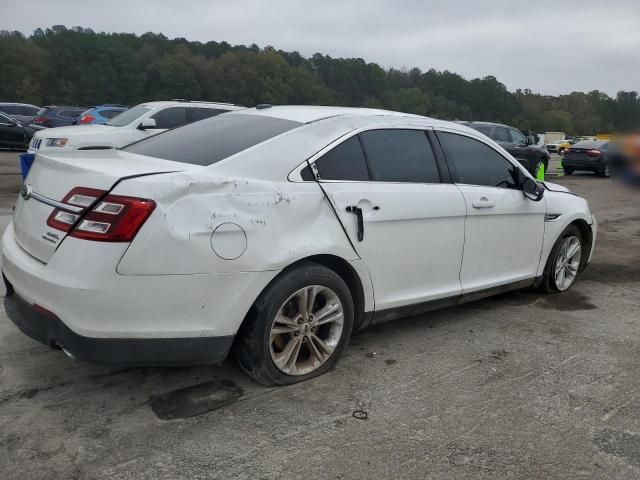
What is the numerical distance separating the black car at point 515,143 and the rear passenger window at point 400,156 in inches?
508

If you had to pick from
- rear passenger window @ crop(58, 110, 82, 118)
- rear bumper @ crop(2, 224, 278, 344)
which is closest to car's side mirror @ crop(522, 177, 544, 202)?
rear bumper @ crop(2, 224, 278, 344)

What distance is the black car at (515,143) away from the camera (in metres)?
16.3

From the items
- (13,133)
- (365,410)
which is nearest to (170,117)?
(365,410)

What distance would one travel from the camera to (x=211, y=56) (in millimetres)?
64938

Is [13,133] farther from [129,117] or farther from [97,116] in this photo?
[129,117]

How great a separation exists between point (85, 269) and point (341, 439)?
1417mm

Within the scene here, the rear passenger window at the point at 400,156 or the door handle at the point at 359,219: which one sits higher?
the rear passenger window at the point at 400,156

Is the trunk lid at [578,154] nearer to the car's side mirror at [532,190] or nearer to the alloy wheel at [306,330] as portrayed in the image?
the car's side mirror at [532,190]

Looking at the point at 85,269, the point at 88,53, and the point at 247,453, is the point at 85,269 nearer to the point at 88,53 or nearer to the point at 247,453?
the point at 247,453

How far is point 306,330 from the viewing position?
316 cm

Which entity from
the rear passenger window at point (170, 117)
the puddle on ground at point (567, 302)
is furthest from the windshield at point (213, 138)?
the rear passenger window at point (170, 117)

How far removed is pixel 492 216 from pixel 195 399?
8.04ft

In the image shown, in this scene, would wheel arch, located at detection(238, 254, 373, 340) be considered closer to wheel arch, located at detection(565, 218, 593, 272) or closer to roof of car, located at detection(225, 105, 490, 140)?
roof of car, located at detection(225, 105, 490, 140)

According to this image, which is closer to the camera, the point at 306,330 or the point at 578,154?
the point at 306,330
